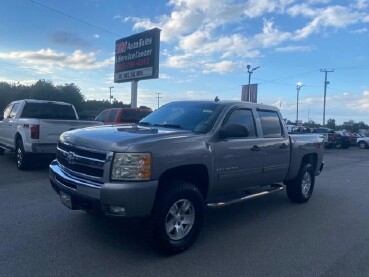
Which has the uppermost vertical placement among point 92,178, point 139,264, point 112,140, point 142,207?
point 112,140

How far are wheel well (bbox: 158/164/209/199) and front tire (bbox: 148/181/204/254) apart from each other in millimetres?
113

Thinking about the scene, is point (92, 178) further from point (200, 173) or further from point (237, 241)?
point (237, 241)

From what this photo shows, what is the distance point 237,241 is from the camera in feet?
16.4

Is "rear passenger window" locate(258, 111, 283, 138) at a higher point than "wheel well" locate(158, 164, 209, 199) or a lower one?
higher

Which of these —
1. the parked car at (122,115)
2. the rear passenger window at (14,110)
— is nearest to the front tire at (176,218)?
the rear passenger window at (14,110)

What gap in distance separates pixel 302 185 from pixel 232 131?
319 centimetres

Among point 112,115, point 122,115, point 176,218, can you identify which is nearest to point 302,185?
point 176,218

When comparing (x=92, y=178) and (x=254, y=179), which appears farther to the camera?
(x=254, y=179)

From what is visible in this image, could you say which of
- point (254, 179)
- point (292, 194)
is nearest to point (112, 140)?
point (254, 179)

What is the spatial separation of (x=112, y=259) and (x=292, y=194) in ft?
14.5

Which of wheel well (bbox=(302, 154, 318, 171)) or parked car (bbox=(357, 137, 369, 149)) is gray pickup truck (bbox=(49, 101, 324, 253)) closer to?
wheel well (bbox=(302, 154, 318, 171))

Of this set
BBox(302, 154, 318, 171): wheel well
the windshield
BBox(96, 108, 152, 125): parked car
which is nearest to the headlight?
the windshield

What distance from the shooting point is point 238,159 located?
538 centimetres

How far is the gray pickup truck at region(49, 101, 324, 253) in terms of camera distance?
406cm
